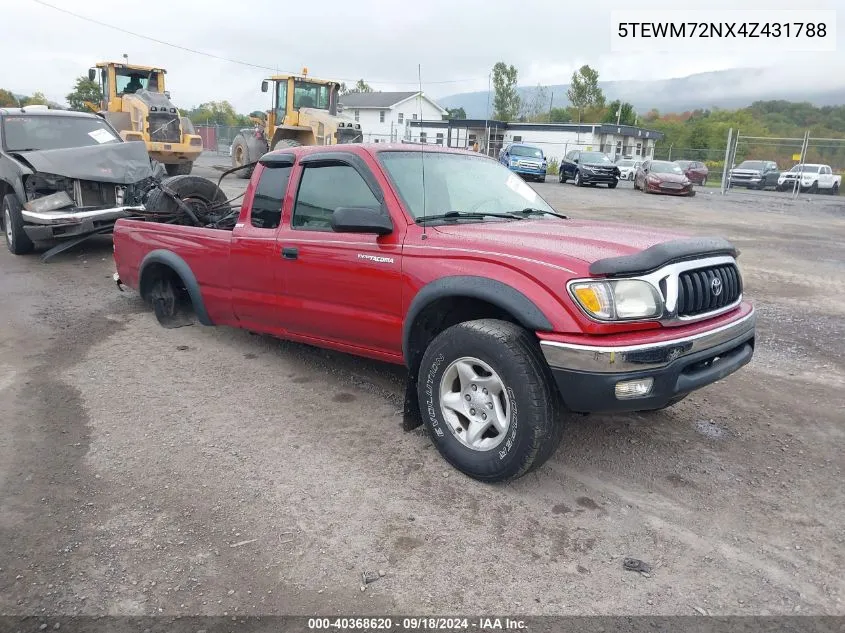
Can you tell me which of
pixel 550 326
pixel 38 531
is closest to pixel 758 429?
pixel 550 326

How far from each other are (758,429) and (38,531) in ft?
13.3

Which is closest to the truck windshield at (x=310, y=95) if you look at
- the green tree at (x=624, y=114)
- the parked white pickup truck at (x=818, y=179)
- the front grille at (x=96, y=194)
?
the front grille at (x=96, y=194)

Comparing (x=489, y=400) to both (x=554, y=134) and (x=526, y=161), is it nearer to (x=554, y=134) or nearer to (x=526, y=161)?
(x=526, y=161)

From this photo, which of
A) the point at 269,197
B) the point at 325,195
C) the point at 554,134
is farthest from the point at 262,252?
the point at 554,134

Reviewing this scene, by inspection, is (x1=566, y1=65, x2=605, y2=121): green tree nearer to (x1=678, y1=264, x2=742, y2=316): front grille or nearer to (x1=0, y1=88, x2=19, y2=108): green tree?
(x1=0, y1=88, x2=19, y2=108): green tree

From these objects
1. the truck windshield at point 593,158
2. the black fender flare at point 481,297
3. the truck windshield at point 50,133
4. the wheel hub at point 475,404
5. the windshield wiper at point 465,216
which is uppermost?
the truck windshield at point 593,158

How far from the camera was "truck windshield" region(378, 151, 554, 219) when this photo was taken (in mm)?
→ 4062

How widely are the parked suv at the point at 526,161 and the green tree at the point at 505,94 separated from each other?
48.4 metres

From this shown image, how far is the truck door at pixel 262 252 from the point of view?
4.62 m

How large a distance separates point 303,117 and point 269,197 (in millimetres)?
15691

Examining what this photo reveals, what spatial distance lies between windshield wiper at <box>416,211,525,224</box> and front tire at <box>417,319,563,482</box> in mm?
826

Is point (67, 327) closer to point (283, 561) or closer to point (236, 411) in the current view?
point (236, 411)

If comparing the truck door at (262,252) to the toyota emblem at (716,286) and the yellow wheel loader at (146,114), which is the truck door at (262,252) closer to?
the toyota emblem at (716,286)

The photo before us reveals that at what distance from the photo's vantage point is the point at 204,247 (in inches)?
203
